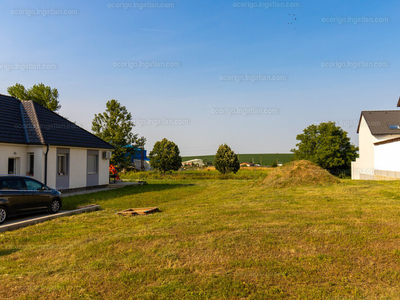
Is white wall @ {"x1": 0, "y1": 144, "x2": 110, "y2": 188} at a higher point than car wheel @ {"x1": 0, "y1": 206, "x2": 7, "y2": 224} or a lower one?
higher

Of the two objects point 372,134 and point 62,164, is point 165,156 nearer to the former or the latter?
point 372,134

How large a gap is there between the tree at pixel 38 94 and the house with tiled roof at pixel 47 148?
68.0 feet

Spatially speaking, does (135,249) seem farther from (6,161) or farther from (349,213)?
(6,161)

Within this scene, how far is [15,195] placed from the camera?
373 inches

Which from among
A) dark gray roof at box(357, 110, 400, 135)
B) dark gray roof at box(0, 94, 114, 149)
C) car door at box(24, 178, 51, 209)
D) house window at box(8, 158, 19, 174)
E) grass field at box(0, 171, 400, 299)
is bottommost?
grass field at box(0, 171, 400, 299)

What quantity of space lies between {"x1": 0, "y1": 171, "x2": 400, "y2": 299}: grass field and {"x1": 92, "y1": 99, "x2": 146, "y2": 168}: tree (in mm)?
24461

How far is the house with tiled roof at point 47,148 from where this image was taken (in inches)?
637

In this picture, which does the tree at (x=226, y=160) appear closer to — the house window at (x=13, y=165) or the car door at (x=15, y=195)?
the house window at (x=13, y=165)

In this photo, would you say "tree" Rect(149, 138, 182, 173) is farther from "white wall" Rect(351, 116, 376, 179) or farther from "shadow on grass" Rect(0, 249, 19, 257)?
"shadow on grass" Rect(0, 249, 19, 257)

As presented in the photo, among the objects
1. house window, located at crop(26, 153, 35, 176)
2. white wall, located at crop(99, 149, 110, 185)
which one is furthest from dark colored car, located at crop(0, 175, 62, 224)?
white wall, located at crop(99, 149, 110, 185)

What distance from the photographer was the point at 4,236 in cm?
765

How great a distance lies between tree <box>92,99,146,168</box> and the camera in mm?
33438

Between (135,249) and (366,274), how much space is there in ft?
13.7

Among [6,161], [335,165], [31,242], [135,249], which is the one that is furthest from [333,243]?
[335,165]
